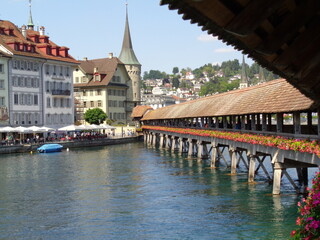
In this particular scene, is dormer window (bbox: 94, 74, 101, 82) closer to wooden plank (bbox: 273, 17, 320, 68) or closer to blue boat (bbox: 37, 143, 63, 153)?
blue boat (bbox: 37, 143, 63, 153)

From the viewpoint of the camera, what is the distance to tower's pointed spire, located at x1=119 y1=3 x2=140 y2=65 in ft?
385

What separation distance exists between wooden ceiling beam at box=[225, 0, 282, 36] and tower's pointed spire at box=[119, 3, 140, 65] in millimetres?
112713

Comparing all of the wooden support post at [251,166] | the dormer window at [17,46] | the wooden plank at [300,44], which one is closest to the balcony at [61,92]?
the dormer window at [17,46]

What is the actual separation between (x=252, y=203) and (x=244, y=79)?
515 ft

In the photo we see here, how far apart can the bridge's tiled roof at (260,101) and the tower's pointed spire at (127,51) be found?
70.9m

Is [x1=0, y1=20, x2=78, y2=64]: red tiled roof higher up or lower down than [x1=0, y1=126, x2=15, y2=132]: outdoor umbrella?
higher up

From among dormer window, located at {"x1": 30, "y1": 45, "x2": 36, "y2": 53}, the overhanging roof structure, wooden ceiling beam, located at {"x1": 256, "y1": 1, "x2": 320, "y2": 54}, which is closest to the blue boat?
dormer window, located at {"x1": 30, "y1": 45, "x2": 36, "y2": 53}

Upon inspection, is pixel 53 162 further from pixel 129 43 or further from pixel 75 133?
pixel 129 43

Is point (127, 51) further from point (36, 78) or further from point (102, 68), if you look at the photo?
point (36, 78)

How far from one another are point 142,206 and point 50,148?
134 ft

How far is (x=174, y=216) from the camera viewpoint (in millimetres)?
21453

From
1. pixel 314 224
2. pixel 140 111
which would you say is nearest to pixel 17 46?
pixel 140 111

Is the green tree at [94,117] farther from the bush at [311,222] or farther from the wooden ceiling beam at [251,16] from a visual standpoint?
the wooden ceiling beam at [251,16]

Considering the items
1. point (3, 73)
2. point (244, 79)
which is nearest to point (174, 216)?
point (3, 73)
